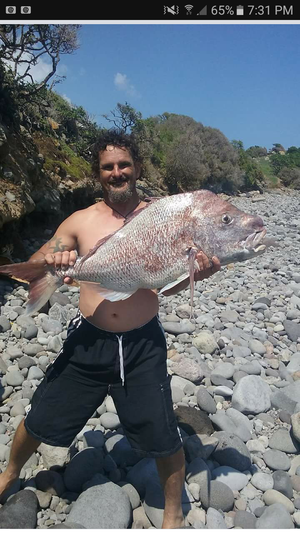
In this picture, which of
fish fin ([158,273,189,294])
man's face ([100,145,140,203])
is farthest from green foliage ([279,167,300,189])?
fish fin ([158,273,189,294])

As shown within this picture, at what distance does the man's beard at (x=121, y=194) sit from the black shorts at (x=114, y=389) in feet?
3.05

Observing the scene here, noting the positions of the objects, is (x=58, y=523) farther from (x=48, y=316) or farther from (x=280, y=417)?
(x=48, y=316)

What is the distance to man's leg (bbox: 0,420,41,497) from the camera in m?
2.70

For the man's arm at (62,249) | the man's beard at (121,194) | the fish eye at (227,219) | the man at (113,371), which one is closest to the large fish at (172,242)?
the fish eye at (227,219)

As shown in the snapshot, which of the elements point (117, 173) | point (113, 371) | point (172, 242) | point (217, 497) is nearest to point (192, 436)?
point (217, 497)

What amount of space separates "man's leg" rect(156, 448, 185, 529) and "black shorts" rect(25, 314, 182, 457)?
0.09 m

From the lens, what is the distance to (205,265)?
2.26 meters

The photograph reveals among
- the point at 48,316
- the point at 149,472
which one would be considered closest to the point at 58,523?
the point at 149,472

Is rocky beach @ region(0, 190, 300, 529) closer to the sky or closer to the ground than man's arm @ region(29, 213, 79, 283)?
closer to the ground

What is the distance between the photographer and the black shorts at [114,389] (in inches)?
99.5

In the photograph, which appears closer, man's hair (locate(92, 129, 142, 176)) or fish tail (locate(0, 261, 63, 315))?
fish tail (locate(0, 261, 63, 315))

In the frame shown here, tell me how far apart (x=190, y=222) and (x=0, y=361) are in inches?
135

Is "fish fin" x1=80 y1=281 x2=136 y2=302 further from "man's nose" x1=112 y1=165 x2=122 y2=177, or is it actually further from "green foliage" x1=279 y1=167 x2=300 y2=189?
"green foliage" x1=279 y1=167 x2=300 y2=189

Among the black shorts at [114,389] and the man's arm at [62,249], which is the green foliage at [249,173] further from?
the black shorts at [114,389]
